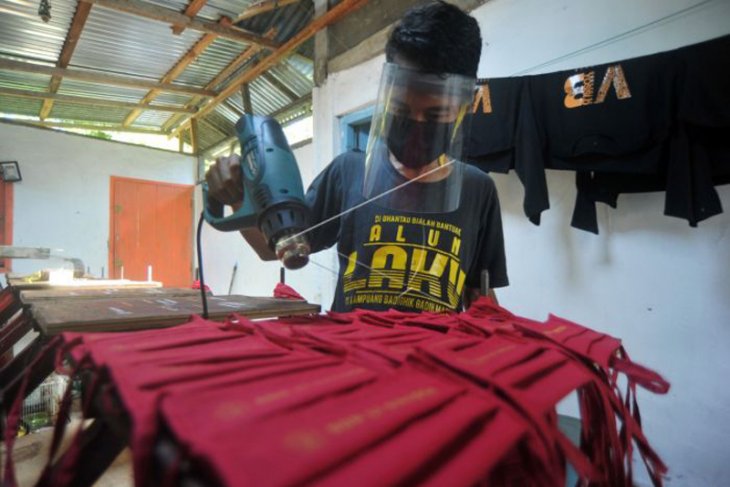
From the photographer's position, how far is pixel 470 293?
1.17 meters

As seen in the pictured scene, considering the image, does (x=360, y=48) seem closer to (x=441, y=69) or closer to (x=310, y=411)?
(x=441, y=69)

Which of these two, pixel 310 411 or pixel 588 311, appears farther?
pixel 588 311

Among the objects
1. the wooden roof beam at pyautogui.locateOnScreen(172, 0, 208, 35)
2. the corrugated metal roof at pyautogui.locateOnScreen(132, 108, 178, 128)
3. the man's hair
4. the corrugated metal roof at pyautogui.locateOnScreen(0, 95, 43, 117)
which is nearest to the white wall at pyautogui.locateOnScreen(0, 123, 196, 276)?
the corrugated metal roof at pyautogui.locateOnScreen(0, 95, 43, 117)

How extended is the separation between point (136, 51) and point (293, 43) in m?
1.69

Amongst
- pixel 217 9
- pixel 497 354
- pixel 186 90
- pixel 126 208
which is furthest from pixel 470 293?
pixel 126 208

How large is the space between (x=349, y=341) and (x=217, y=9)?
11.8 ft

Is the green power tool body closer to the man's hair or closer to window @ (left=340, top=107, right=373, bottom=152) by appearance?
the man's hair

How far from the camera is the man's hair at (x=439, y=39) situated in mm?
889

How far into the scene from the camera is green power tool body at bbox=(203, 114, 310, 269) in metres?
0.80

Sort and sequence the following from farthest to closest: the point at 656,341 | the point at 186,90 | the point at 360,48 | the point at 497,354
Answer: the point at 186,90 < the point at 360,48 < the point at 656,341 < the point at 497,354

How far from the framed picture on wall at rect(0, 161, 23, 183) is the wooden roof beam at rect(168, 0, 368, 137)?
8.39 feet

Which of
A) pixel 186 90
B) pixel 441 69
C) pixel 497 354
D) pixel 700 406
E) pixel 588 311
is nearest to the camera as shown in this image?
pixel 497 354

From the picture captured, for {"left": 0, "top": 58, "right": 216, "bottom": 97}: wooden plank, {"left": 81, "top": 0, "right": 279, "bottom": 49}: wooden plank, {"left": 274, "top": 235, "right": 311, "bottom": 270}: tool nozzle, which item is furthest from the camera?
{"left": 0, "top": 58, "right": 216, "bottom": 97}: wooden plank

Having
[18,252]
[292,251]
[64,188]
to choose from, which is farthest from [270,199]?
[64,188]
